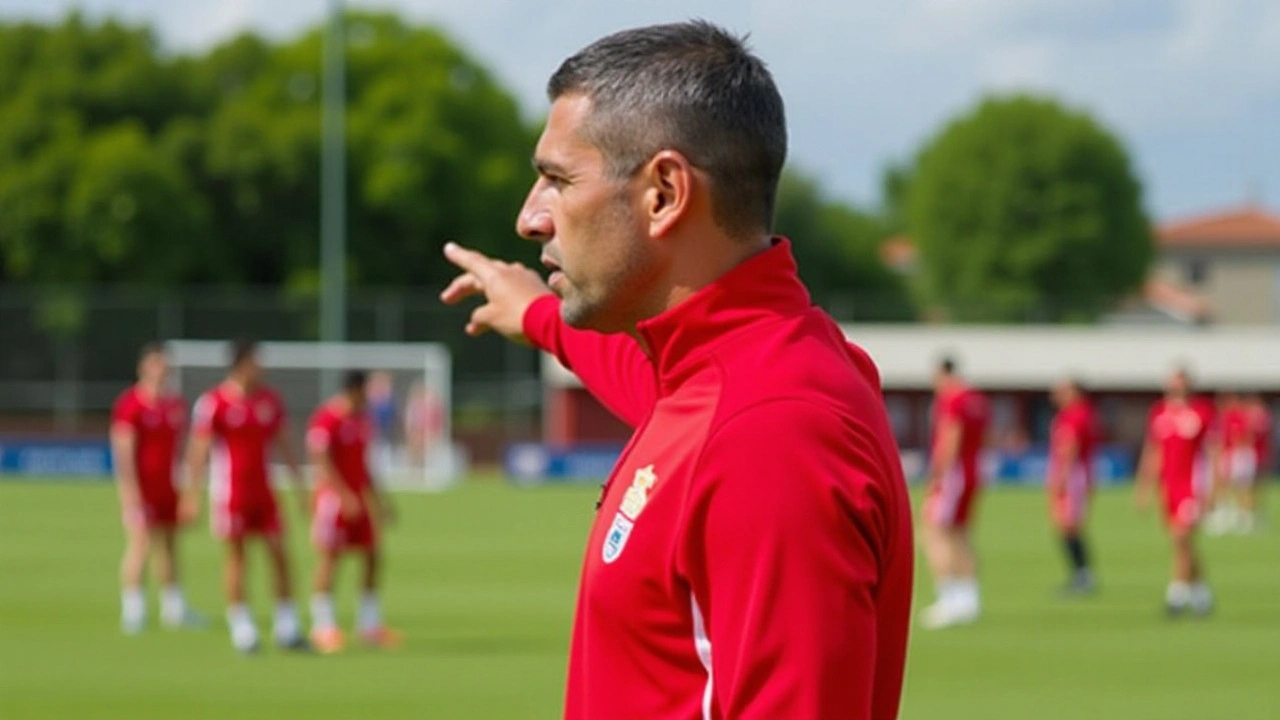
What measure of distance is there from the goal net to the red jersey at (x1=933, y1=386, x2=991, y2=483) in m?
25.6

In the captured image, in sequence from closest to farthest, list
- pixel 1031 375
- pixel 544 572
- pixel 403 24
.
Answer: pixel 544 572 → pixel 1031 375 → pixel 403 24

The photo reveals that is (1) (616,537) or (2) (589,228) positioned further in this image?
(2) (589,228)

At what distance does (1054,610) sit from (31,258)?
4895cm

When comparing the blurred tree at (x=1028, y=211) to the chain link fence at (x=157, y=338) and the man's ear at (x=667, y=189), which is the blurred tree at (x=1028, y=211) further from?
the man's ear at (x=667, y=189)

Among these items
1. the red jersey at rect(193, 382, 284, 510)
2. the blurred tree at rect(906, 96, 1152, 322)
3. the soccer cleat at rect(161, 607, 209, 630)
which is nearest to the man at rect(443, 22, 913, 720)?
the red jersey at rect(193, 382, 284, 510)

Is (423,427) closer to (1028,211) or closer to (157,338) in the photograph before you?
(157,338)

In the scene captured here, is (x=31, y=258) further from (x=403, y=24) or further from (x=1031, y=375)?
(x=1031, y=375)

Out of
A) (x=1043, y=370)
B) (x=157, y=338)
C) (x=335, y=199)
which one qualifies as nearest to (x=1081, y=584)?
(x=335, y=199)

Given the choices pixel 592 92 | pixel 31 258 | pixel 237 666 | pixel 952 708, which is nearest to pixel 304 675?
pixel 237 666

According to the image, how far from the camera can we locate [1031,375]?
54750mm

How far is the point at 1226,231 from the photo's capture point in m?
132

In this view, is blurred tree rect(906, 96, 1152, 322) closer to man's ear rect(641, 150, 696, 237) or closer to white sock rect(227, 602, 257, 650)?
white sock rect(227, 602, 257, 650)

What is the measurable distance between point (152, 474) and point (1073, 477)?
8.76 metres

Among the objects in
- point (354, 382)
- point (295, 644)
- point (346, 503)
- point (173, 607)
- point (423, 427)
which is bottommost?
point (423, 427)
